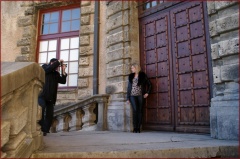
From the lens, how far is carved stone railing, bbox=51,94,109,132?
222 inches

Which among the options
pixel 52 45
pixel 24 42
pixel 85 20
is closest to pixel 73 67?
pixel 52 45

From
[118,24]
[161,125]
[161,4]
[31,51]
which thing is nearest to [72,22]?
[31,51]

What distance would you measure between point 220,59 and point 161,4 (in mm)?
2407

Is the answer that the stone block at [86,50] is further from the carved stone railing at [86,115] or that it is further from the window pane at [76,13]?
the carved stone railing at [86,115]

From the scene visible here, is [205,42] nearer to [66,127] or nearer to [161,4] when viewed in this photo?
[161,4]

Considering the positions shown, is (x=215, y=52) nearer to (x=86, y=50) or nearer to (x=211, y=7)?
(x=211, y=7)

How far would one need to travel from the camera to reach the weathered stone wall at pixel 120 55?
5.53m

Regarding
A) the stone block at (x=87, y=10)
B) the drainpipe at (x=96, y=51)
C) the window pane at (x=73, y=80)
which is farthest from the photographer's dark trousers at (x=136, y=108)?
the stone block at (x=87, y=10)

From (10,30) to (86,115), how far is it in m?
4.84

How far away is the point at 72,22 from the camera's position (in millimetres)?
7766

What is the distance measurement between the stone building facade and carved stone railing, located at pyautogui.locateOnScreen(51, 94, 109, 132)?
0.65ft

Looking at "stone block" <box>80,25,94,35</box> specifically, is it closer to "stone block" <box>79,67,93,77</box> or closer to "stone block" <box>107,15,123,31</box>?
"stone block" <box>107,15,123,31</box>

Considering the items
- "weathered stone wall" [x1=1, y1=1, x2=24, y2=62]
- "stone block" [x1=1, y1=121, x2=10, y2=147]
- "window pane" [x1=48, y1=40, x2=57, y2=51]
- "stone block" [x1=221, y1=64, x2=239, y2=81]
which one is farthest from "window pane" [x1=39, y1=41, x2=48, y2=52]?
"stone block" [x1=1, y1=121, x2=10, y2=147]

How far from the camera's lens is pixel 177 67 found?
5129mm
